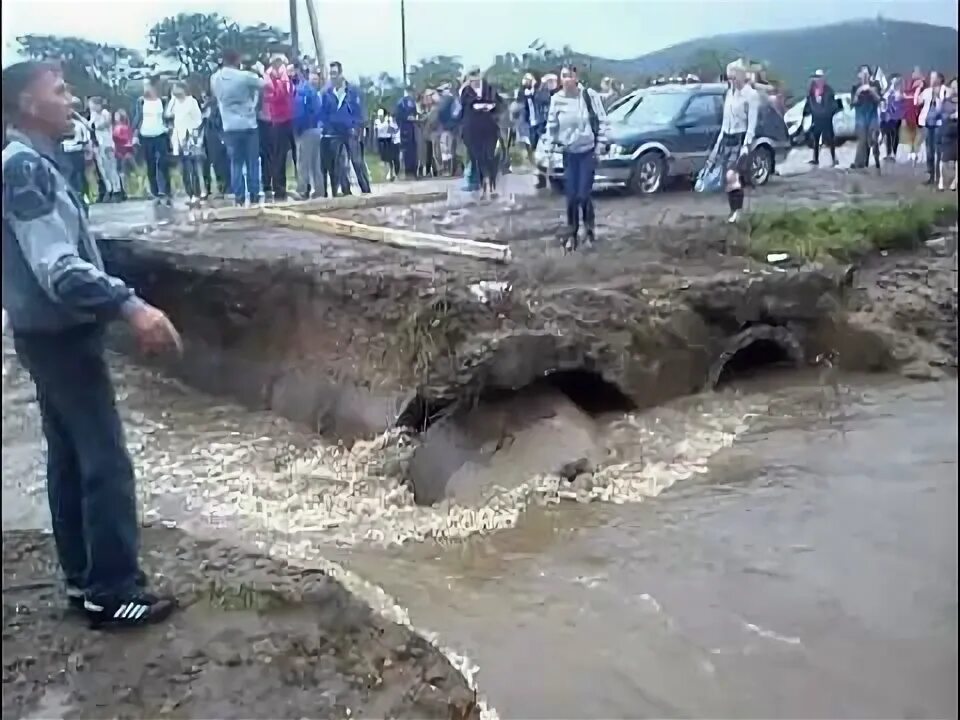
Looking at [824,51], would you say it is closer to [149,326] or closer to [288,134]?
[288,134]

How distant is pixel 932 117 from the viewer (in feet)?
13.3

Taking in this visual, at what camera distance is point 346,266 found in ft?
16.1

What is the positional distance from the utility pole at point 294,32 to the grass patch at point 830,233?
3.07 meters

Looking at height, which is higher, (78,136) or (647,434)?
(78,136)

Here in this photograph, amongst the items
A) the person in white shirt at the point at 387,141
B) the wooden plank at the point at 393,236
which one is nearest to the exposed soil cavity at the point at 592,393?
the wooden plank at the point at 393,236

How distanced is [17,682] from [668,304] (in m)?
3.54

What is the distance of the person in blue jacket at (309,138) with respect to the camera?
13.0ft

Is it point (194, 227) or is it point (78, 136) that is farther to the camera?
point (194, 227)

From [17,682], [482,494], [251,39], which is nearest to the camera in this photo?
[17,682]

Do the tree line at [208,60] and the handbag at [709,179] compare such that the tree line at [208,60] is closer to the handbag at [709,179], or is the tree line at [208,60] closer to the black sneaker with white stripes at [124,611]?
the black sneaker with white stripes at [124,611]

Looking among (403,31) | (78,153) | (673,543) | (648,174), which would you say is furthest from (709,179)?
(78,153)

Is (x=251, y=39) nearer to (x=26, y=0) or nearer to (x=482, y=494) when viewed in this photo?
(x=26, y=0)

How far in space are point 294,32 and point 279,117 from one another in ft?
2.96

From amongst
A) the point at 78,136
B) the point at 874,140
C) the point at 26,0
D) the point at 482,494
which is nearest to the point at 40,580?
the point at 78,136
